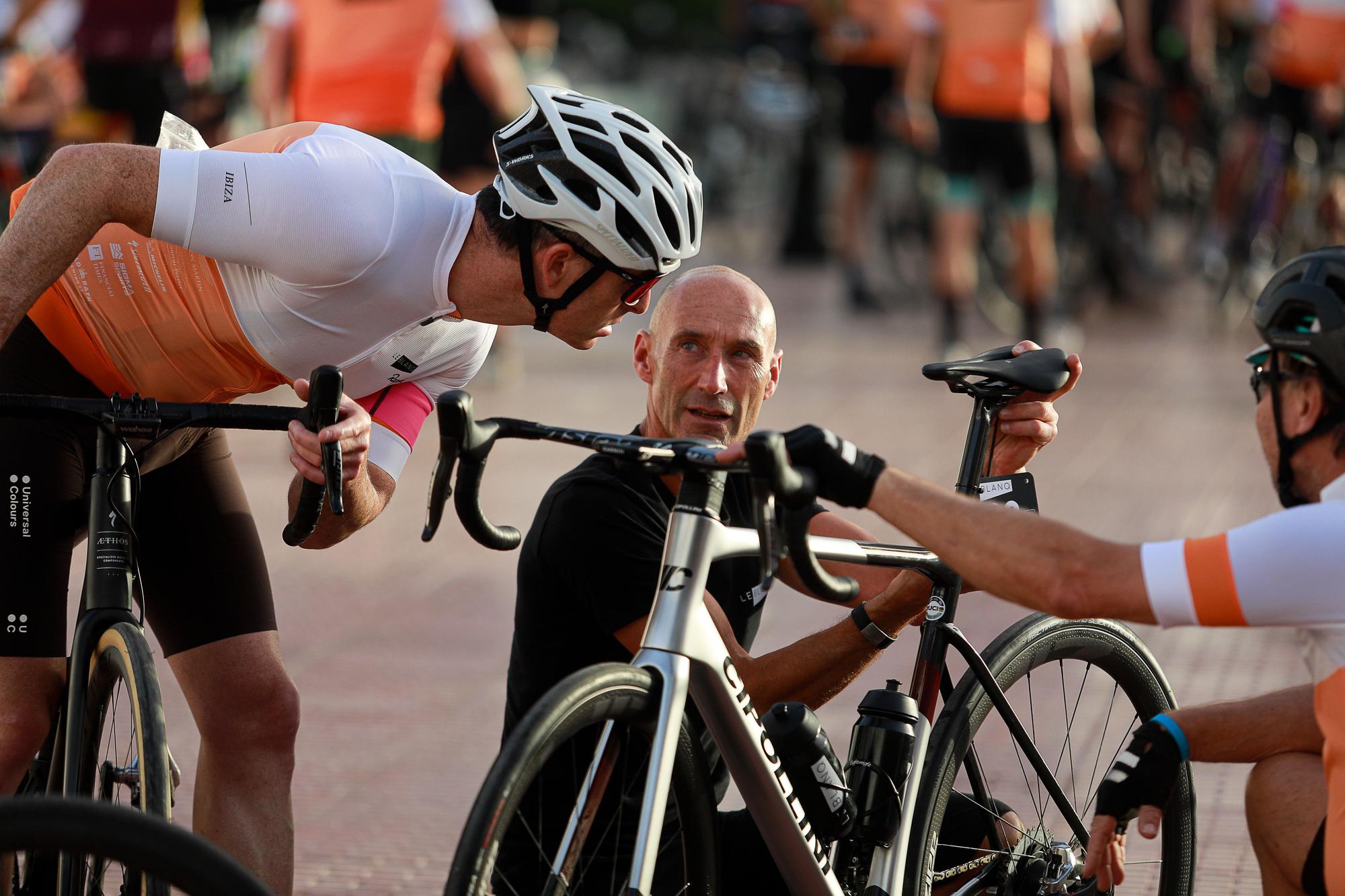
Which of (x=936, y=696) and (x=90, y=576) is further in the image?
(x=936, y=696)

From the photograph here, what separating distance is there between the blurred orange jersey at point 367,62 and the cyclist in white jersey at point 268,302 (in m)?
5.34

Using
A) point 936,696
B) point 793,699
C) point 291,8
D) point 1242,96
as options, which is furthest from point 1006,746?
point 1242,96

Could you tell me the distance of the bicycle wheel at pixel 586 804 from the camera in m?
2.36

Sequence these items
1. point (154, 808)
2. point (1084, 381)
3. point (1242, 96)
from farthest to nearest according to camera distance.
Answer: point (1242, 96), point (1084, 381), point (154, 808)

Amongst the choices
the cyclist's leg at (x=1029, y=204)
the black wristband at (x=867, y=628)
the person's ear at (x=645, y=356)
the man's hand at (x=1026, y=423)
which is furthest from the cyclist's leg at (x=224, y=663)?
the cyclist's leg at (x=1029, y=204)

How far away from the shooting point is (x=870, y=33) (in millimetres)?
12406

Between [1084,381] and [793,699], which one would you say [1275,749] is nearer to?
[793,699]

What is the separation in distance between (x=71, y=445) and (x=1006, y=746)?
1905 mm

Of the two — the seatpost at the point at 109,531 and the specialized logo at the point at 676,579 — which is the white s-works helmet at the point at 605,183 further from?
the seatpost at the point at 109,531

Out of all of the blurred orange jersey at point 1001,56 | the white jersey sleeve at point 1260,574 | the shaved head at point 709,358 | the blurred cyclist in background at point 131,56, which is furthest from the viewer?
the blurred cyclist in background at point 131,56

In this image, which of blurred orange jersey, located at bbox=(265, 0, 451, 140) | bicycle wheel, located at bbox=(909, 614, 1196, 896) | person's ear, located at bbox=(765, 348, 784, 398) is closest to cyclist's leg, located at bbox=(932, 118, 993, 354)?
blurred orange jersey, located at bbox=(265, 0, 451, 140)

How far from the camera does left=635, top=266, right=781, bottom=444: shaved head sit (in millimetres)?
3352

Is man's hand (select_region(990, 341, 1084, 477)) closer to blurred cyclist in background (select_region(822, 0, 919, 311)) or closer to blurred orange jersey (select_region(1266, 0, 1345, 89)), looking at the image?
blurred orange jersey (select_region(1266, 0, 1345, 89))

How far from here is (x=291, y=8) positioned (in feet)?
28.9
